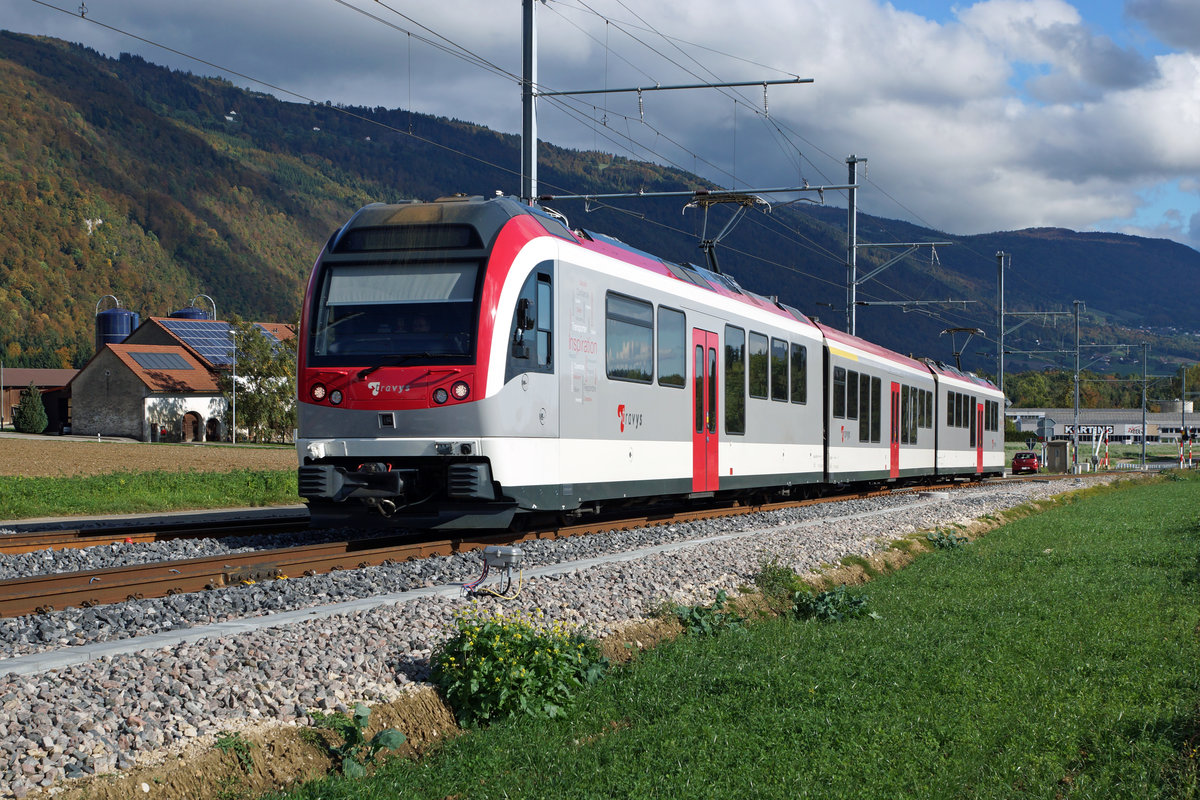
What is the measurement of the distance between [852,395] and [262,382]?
177 ft

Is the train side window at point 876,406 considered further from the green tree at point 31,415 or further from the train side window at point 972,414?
the green tree at point 31,415

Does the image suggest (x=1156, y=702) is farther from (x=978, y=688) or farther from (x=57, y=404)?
(x=57, y=404)

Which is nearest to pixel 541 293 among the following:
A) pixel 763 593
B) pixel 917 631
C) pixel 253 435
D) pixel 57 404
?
pixel 763 593

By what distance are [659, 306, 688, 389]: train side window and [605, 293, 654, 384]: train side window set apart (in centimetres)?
31

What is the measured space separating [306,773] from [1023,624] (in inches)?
236

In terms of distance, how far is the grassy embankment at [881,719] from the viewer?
5402 mm

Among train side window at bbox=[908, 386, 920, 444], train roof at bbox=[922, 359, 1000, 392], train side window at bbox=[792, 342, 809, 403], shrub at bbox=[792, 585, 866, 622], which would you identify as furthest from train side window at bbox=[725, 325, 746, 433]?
train roof at bbox=[922, 359, 1000, 392]

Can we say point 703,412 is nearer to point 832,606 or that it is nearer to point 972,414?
point 832,606

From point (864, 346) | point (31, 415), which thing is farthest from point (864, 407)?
point (31, 415)

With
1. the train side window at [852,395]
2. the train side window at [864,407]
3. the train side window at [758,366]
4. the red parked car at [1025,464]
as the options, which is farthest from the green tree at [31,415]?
the train side window at [758,366]

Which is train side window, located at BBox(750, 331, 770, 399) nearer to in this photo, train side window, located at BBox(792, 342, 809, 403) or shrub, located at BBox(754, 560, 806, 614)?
train side window, located at BBox(792, 342, 809, 403)

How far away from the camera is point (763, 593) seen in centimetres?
1066

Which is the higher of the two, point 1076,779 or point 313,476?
point 313,476

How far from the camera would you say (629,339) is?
14719 mm
